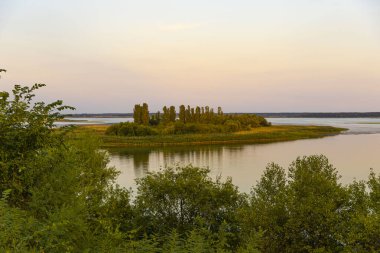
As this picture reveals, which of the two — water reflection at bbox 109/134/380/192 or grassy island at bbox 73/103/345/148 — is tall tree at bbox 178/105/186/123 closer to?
grassy island at bbox 73/103/345/148

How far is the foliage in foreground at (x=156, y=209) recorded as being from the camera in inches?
494

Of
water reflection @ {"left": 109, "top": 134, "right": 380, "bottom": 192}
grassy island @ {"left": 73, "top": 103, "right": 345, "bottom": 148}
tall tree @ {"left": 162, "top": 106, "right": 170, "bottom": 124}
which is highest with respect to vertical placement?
tall tree @ {"left": 162, "top": 106, "right": 170, "bottom": 124}

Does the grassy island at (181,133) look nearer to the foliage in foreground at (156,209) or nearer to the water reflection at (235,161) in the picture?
the water reflection at (235,161)

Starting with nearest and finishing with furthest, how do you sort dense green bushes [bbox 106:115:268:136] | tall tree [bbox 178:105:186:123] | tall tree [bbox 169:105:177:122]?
1. dense green bushes [bbox 106:115:268:136]
2. tall tree [bbox 169:105:177:122]
3. tall tree [bbox 178:105:186:123]

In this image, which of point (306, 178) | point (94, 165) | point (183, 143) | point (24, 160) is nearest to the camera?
point (24, 160)

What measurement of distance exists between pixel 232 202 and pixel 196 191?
11.2ft

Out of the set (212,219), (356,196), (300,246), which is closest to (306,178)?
(356,196)

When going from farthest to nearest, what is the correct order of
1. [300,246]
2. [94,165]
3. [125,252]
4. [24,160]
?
[94,165] → [300,246] → [24,160] → [125,252]

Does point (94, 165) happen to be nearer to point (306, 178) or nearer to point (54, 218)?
point (306, 178)

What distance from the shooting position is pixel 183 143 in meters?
123

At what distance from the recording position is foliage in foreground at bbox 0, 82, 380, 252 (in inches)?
494

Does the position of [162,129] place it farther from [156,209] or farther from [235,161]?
[156,209]

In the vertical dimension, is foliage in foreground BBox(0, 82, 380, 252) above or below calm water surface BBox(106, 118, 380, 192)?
above

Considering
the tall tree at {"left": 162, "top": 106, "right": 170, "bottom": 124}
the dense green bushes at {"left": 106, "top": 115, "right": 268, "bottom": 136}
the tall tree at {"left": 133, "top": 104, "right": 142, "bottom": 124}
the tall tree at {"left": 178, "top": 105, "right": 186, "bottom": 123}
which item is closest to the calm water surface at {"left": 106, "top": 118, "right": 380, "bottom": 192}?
the dense green bushes at {"left": 106, "top": 115, "right": 268, "bottom": 136}
